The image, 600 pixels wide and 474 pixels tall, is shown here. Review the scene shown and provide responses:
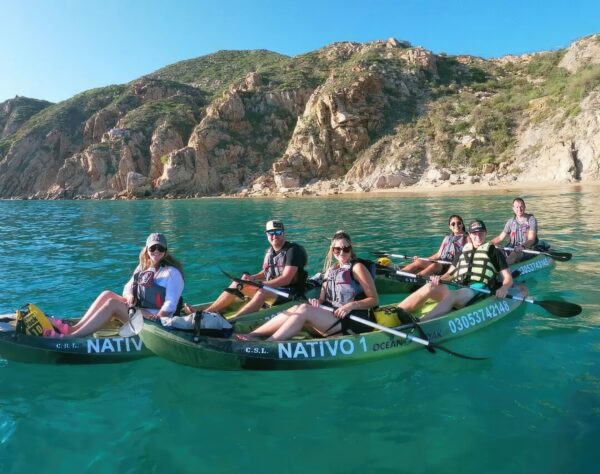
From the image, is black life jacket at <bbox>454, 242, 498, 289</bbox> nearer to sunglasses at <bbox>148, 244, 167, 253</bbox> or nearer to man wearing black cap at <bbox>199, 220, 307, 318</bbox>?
man wearing black cap at <bbox>199, 220, 307, 318</bbox>

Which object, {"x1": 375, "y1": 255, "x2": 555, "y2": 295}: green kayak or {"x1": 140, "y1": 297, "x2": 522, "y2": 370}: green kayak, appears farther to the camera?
{"x1": 375, "y1": 255, "x2": 555, "y2": 295}: green kayak

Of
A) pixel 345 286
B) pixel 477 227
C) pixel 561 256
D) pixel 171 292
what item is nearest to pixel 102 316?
pixel 171 292

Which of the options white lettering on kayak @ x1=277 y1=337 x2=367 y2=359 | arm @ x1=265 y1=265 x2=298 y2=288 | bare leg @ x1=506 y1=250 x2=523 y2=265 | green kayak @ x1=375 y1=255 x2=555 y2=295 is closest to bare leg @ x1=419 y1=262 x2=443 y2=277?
green kayak @ x1=375 y1=255 x2=555 y2=295

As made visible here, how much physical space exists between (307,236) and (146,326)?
13108 millimetres

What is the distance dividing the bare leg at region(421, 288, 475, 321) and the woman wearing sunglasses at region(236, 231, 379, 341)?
4.12ft

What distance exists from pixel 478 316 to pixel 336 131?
49.1 metres

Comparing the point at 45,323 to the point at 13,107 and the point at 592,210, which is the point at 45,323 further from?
the point at 13,107

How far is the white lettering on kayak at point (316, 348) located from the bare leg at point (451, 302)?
63.1 inches

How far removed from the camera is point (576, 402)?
468 centimetres

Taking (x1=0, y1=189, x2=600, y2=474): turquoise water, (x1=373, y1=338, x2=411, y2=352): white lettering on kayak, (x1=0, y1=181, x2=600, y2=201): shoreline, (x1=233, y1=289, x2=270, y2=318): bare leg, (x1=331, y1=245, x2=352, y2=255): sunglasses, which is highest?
(x1=0, y1=181, x2=600, y2=201): shoreline

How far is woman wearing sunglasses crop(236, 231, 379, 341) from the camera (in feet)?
19.0

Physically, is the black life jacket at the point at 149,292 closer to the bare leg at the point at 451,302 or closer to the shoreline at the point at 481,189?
the bare leg at the point at 451,302

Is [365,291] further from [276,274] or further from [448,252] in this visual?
[448,252]

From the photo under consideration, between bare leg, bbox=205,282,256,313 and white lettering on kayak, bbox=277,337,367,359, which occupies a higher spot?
bare leg, bbox=205,282,256,313
